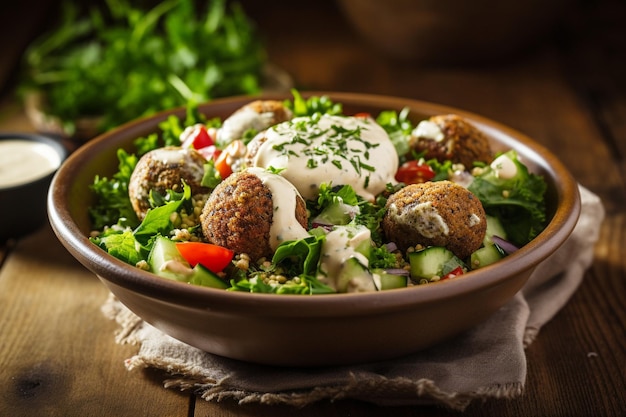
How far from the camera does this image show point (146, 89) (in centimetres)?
607

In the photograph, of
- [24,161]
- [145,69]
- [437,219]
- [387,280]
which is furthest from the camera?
[145,69]

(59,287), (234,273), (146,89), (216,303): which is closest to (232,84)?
(146,89)

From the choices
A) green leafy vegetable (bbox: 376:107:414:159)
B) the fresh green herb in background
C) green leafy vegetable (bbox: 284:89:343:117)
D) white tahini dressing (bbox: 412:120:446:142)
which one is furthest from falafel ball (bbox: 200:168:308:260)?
the fresh green herb in background

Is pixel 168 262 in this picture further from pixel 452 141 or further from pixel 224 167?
pixel 452 141

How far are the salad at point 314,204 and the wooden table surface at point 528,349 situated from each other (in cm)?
53

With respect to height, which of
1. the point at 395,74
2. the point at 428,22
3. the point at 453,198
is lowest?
the point at 395,74

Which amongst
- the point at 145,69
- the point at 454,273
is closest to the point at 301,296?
the point at 454,273

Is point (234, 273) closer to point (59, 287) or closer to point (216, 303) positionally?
point (216, 303)

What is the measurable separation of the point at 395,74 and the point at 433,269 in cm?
452

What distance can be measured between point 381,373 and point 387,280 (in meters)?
0.42

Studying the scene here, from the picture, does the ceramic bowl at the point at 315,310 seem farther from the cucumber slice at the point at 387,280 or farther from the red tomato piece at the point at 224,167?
the red tomato piece at the point at 224,167

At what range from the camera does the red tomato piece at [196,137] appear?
4281mm

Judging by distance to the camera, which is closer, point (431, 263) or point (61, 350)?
point (431, 263)

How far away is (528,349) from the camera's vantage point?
3779 millimetres
